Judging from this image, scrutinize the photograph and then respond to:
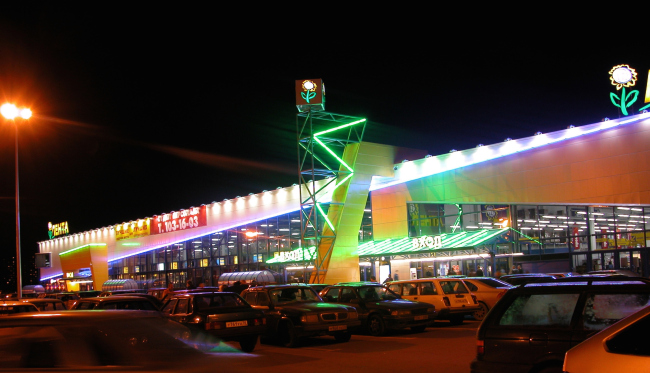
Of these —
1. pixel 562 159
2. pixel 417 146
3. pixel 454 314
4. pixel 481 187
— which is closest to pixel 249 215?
pixel 417 146

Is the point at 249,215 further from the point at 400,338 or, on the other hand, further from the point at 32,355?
the point at 32,355

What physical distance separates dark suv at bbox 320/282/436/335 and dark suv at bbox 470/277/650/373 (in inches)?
332

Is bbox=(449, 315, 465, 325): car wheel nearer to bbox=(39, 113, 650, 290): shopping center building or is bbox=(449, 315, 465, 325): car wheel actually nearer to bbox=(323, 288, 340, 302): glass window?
bbox=(323, 288, 340, 302): glass window

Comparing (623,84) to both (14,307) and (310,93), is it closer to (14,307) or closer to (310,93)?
(310,93)

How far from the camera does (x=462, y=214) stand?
1192 inches

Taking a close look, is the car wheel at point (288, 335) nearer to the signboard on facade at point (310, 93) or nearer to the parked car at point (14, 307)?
the parked car at point (14, 307)

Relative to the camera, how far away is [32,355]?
16.2 ft

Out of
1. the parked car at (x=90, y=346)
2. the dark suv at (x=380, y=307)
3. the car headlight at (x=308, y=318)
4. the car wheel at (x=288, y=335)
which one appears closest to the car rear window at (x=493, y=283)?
the dark suv at (x=380, y=307)

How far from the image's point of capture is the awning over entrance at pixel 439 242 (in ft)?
87.0

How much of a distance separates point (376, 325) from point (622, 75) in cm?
1742

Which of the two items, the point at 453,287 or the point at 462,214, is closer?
the point at 453,287

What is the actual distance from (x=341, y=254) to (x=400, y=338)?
1696cm

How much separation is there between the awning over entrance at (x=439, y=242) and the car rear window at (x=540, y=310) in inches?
758

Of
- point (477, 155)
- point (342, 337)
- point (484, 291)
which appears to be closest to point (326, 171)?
point (477, 155)
